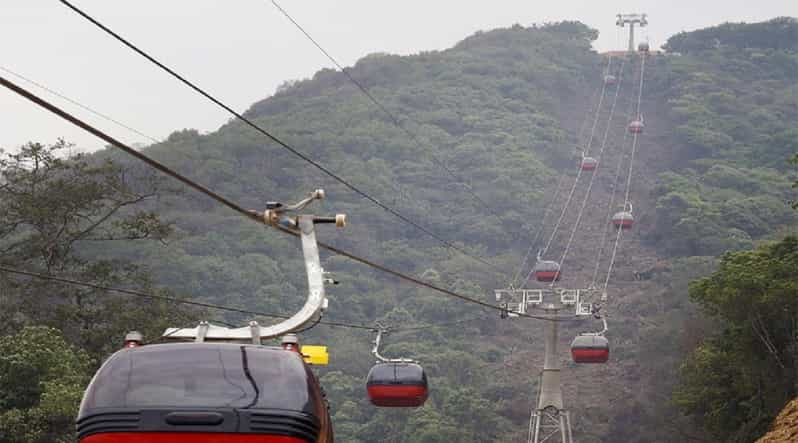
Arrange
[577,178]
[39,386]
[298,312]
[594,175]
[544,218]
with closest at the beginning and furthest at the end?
[298,312]
[39,386]
[544,218]
[594,175]
[577,178]

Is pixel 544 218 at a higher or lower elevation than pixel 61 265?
lower

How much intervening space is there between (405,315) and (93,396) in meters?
68.5

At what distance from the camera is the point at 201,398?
8633mm

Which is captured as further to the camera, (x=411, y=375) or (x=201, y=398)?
(x=411, y=375)

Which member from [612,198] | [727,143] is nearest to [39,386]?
[612,198]

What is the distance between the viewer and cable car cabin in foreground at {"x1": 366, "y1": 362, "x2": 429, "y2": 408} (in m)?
26.2

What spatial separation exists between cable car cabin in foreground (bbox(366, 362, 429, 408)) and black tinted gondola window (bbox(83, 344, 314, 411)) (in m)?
17.3

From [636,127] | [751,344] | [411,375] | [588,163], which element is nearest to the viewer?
[411,375]

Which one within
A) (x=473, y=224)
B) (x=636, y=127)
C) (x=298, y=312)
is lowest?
(x=473, y=224)

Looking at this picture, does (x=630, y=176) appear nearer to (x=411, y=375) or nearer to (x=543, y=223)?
(x=543, y=223)

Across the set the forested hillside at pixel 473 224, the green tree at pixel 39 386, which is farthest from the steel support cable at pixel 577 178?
the green tree at pixel 39 386

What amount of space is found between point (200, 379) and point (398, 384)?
58.4 ft

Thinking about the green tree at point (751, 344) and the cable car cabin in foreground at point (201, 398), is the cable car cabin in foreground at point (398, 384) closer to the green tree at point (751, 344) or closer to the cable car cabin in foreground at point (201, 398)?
the green tree at point (751, 344)

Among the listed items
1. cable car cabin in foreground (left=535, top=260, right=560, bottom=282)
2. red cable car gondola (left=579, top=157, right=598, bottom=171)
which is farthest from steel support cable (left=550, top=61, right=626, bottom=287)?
cable car cabin in foreground (left=535, top=260, right=560, bottom=282)
